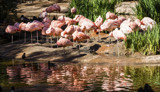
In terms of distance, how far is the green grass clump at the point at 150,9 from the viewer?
1855 cm

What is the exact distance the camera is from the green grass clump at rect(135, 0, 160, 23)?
18.5 metres

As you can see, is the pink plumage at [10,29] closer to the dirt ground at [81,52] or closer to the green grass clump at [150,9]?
the dirt ground at [81,52]

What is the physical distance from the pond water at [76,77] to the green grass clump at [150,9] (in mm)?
6216

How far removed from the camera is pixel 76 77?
10555 mm

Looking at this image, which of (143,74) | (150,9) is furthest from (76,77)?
(150,9)

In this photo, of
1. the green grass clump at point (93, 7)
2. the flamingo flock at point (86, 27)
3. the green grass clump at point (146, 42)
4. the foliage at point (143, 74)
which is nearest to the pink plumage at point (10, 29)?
the flamingo flock at point (86, 27)

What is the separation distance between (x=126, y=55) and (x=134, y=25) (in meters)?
1.53

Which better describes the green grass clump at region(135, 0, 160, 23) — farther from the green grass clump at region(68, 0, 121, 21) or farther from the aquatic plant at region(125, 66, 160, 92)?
the aquatic plant at region(125, 66, 160, 92)

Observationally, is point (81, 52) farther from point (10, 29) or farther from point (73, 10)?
point (73, 10)

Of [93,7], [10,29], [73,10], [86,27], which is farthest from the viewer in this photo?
[93,7]

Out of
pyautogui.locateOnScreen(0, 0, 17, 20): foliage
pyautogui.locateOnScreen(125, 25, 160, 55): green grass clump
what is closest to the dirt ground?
pyautogui.locateOnScreen(125, 25, 160, 55): green grass clump

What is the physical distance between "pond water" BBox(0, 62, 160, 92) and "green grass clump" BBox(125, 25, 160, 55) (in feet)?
7.22

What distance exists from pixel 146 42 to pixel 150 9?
415 centimetres

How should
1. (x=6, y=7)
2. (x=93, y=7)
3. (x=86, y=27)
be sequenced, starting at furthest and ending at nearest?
(x=6, y=7)
(x=93, y=7)
(x=86, y=27)
